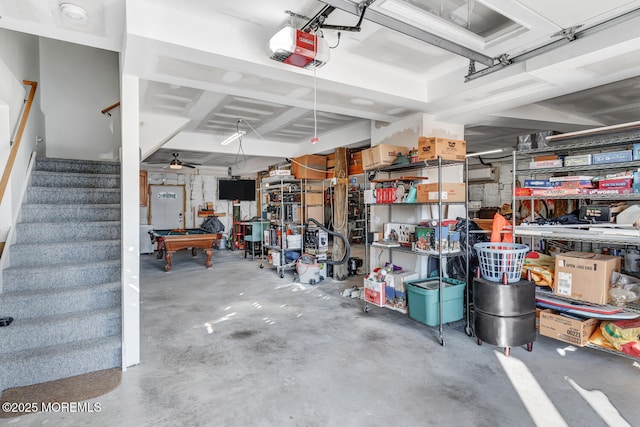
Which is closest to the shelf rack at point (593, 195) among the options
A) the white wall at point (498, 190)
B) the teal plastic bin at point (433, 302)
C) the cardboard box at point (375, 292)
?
the teal plastic bin at point (433, 302)

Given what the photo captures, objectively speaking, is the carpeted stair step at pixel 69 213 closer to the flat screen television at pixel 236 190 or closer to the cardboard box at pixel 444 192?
the cardboard box at pixel 444 192

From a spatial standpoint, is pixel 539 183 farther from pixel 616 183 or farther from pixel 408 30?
pixel 408 30

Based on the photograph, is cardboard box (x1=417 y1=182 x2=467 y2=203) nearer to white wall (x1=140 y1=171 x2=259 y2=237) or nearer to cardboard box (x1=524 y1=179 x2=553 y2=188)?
cardboard box (x1=524 y1=179 x2=553 y2=188)

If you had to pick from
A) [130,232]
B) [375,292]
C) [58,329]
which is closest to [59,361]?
[58,329]

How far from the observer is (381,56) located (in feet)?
11.4

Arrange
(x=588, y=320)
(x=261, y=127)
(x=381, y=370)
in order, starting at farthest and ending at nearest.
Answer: (x=261, y=127) < (x=588, y=320) < (x=381, y=370)

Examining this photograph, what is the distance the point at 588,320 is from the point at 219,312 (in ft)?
13.5

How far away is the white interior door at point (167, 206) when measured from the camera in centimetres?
1122

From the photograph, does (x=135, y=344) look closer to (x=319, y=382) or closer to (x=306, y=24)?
(x=319, y=382)

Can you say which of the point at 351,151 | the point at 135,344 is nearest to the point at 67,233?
the point at 135,344

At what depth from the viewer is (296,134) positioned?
23.6ft

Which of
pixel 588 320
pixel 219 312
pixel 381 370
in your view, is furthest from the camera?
pixel 219 312

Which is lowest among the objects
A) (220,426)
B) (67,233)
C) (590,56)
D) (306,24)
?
(220,426)

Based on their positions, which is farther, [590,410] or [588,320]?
[588,320]
